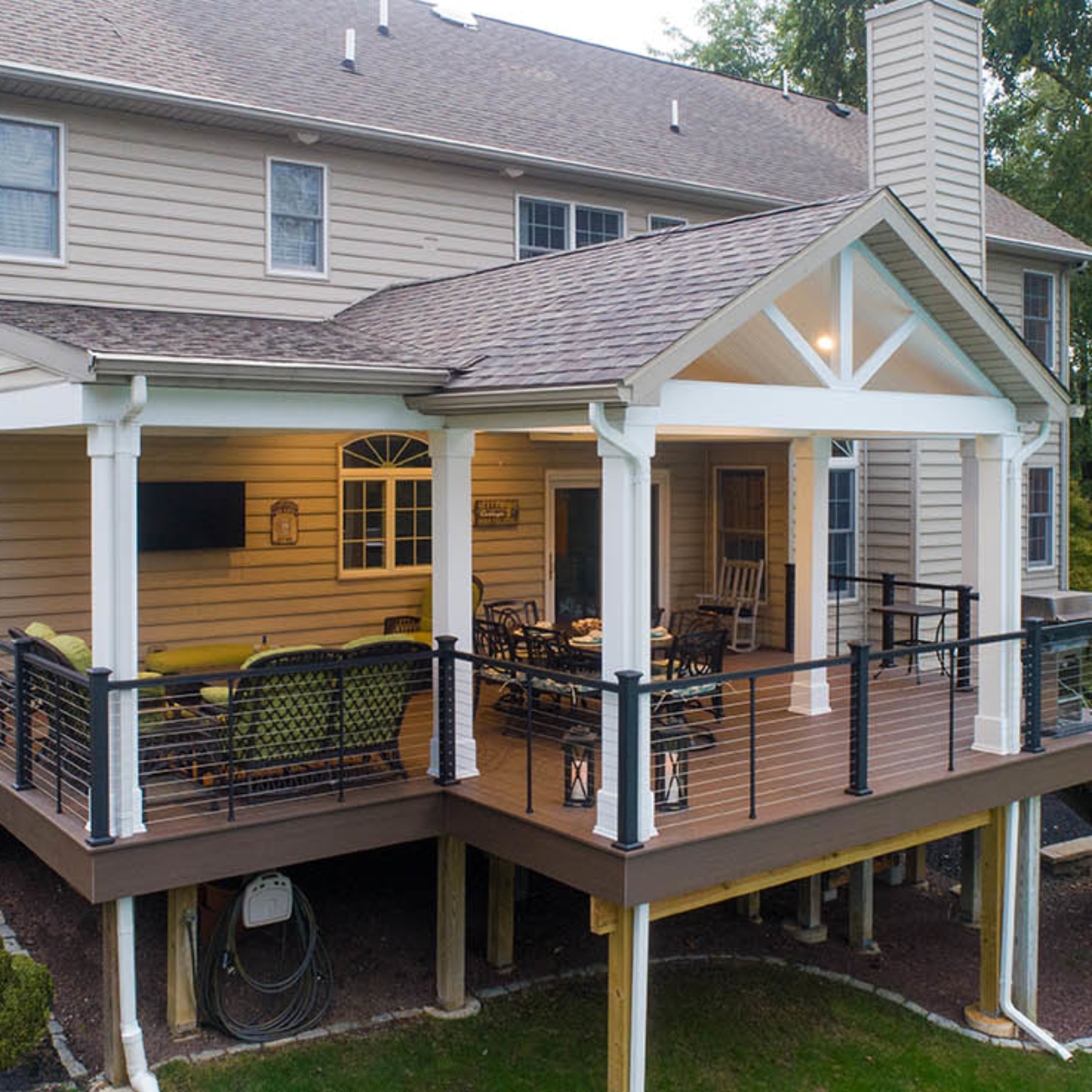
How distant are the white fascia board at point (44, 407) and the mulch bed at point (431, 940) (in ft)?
12.4

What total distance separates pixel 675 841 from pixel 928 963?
4.65 m

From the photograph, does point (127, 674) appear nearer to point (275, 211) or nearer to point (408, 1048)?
point (408, 1048)

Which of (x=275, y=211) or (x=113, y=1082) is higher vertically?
(x=275, y=211)

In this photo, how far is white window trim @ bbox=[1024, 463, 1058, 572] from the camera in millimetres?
18266

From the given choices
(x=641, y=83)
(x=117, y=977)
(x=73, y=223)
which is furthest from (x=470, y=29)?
(x=117, y=977)

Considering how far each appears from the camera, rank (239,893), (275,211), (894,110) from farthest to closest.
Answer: (894,110), (275,211), (239,893)

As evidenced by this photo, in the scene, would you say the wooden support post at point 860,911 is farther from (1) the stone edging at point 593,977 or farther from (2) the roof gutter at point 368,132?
(2) the roof gutter at point 368,132

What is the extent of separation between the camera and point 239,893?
819 cm

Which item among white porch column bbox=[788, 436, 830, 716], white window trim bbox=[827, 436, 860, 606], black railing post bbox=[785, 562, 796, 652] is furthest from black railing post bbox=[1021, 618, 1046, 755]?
white window trim bbox=[827, 436, 860, 606]

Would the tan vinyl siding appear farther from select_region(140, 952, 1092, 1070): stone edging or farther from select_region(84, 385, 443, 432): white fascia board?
select_region(140, 952, 1092, 1070): stone edging

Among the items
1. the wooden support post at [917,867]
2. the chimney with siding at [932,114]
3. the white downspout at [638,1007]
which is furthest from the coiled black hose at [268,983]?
the chimney with siding at [932,114]

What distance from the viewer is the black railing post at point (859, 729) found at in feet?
26.5

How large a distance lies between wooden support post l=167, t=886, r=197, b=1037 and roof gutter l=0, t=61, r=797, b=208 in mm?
6525

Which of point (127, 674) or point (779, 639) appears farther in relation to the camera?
point (779, 639)
